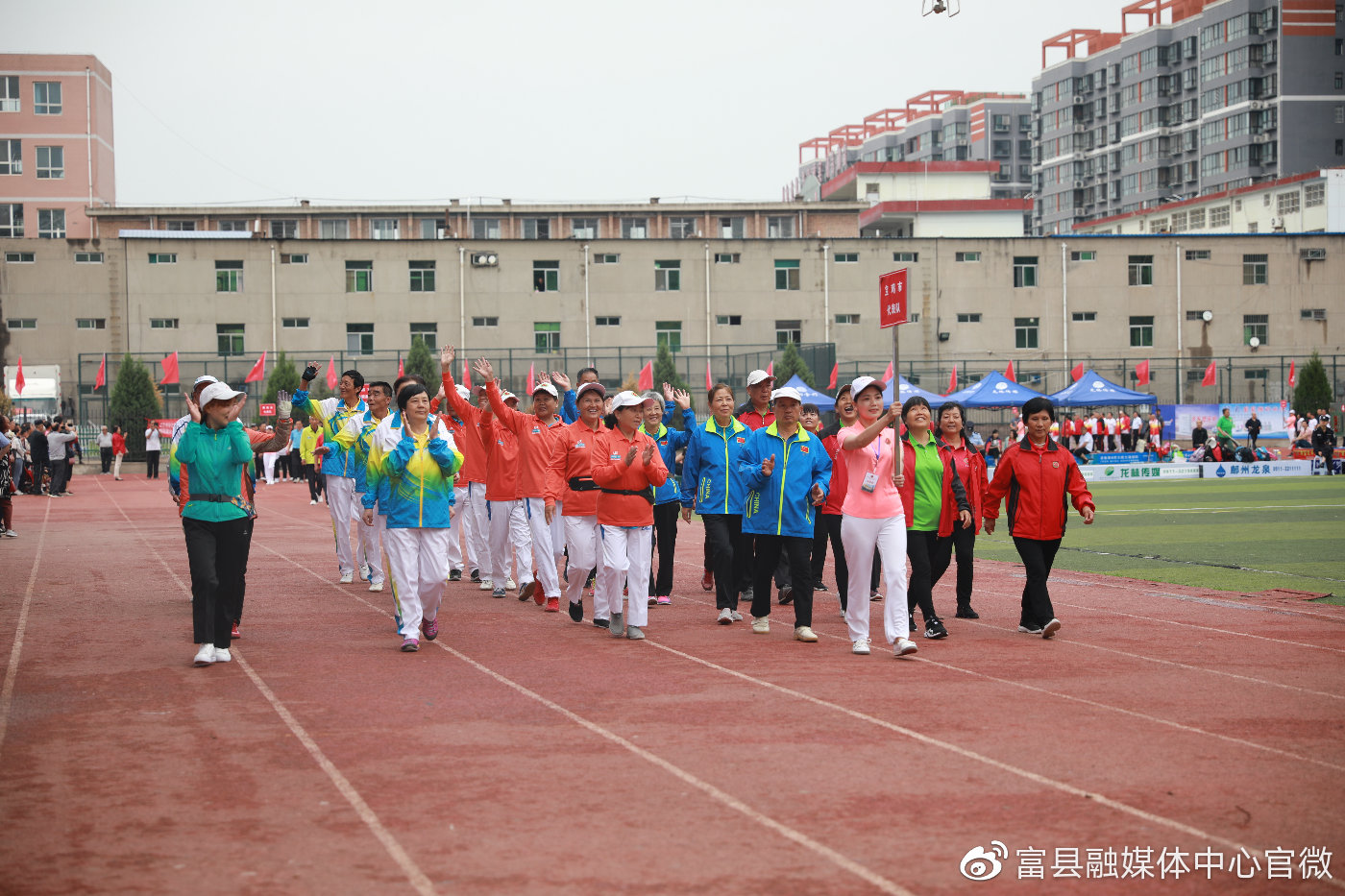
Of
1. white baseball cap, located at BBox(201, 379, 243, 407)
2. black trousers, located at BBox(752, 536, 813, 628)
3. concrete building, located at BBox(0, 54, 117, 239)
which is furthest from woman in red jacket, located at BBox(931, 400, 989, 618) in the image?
concrete building, located at BBox(0, 54, 117, 239)

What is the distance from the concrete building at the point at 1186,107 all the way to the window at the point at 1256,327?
1289 inches

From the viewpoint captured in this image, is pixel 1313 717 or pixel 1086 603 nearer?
pixel 1313 717

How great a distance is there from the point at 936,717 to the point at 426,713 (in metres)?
2.92

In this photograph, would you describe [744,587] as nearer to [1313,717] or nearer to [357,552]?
[357,552]

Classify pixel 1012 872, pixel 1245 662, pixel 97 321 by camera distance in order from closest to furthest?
pixel 1012 872, pixel 1245 662, pixel 97 321

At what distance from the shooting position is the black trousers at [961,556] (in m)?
11.1

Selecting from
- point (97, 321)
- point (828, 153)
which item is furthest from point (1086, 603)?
point (828, 153)

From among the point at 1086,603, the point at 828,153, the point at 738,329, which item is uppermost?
the point at 828,153

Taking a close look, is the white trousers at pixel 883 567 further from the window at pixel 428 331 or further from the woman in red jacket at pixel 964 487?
the window at pixel 428 331

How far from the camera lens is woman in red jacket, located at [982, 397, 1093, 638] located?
1032 cm

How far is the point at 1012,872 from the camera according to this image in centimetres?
484

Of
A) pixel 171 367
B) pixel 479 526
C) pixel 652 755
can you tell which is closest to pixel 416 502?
pixel 652 755

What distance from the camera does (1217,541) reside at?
1836 centimetres

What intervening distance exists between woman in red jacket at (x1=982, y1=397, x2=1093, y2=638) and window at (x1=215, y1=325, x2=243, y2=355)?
54.4m
